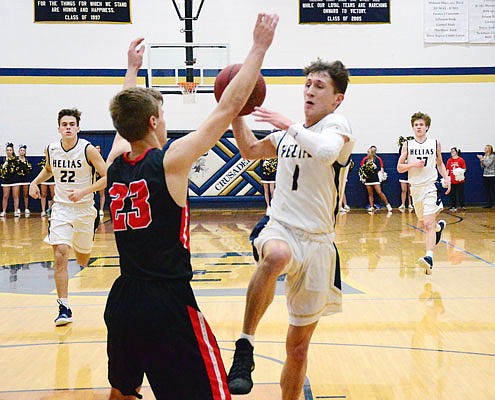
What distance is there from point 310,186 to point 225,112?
1138mm

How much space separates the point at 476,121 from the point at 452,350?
46.2 feet

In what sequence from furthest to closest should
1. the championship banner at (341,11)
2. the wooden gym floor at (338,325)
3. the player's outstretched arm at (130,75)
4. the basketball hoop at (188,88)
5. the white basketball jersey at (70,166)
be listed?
1. the championship banner at (341,11)
2. the basketball hoop at (188,88)
3. the white basketball jersey at (70,166)
4. the wooden gym floor at (338,325)
5. the player's outstretched arm at (130,75)

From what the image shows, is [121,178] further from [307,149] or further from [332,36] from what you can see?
[332,36]

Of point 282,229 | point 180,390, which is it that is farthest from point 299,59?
point 180,390

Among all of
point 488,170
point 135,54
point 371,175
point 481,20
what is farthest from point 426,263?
point 481,20

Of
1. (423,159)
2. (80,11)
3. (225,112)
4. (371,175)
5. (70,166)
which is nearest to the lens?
(225,112)

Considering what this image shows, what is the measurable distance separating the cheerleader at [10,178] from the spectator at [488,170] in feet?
39.9

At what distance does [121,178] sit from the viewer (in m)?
2.85

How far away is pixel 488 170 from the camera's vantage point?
17.4m

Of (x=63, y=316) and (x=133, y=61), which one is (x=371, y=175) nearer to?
(x=63, y=316)

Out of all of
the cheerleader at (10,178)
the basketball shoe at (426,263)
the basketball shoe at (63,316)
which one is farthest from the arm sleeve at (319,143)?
the cheerleader at (10,178)

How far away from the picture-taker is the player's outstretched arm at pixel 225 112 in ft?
8.91

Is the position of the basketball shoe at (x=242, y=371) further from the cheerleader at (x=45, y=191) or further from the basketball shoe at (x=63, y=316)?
the cheerleader at (x=45, y=191)

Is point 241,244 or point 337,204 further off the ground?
point 337,204
